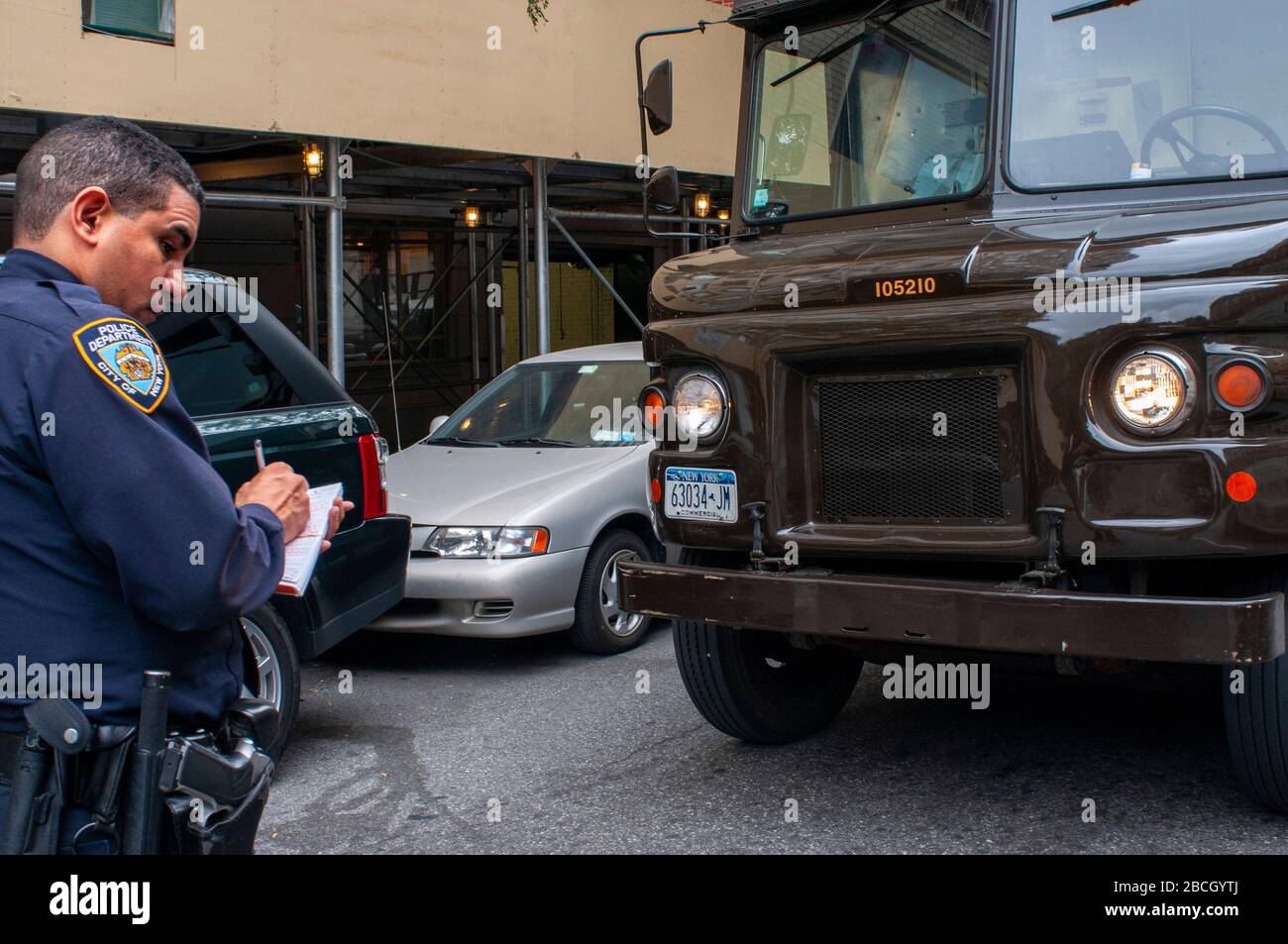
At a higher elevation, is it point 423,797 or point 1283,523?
point 1283,523

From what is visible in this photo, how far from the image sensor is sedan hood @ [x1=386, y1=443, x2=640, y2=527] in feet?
22.3

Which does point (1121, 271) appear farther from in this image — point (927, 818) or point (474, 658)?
point (474, 658)

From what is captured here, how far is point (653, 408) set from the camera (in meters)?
4.84

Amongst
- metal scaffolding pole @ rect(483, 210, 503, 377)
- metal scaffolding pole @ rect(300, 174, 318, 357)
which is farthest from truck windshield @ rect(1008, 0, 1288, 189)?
metal scaffolding pole @ rect(483, 210, 503, 377)

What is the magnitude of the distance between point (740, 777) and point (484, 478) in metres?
2.72

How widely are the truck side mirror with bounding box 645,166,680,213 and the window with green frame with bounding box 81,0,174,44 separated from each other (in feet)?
15.2

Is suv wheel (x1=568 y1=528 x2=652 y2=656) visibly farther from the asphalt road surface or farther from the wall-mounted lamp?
the wall-mounted lamp

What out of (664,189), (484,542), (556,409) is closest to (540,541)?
(484,542)

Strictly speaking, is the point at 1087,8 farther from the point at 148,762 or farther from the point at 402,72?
the point at 402,72

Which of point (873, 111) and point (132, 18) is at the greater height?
point (132, 18)

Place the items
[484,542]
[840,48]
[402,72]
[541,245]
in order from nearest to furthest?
1. [840,48]
2. [484,542]
3. [402,72]
4. [541,245]
